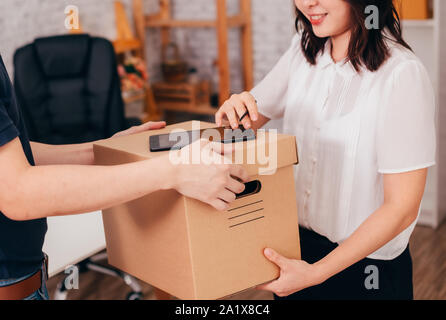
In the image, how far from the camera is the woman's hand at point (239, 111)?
3.88ft

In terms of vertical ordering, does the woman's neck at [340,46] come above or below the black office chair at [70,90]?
above

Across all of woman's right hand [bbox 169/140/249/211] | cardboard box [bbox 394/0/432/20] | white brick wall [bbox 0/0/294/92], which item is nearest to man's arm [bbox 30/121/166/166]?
woman's right hand [bbox 169/140/249/211]

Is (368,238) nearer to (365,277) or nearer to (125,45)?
(365,277)

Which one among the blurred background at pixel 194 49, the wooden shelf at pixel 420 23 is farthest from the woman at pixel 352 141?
the wooden shelf at pixel 420 23

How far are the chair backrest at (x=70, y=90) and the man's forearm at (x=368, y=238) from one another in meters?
1.76

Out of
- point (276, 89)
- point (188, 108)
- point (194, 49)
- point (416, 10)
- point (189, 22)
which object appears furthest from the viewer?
point (194, 49)

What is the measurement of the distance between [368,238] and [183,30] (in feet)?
11.5

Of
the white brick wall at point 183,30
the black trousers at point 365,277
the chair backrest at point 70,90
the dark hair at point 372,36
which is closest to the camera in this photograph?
the dark hair at point 372,36

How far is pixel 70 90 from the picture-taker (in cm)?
267

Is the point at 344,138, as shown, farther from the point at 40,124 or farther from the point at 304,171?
the point at 40,124

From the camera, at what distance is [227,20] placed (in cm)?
379

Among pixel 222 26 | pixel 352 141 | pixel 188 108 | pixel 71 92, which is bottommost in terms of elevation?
pixel 188 108

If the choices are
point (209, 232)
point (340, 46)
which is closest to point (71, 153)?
point (209, 232)

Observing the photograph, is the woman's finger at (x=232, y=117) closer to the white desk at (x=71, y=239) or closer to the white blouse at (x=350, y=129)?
the white blouse at (x=350, y=129)
